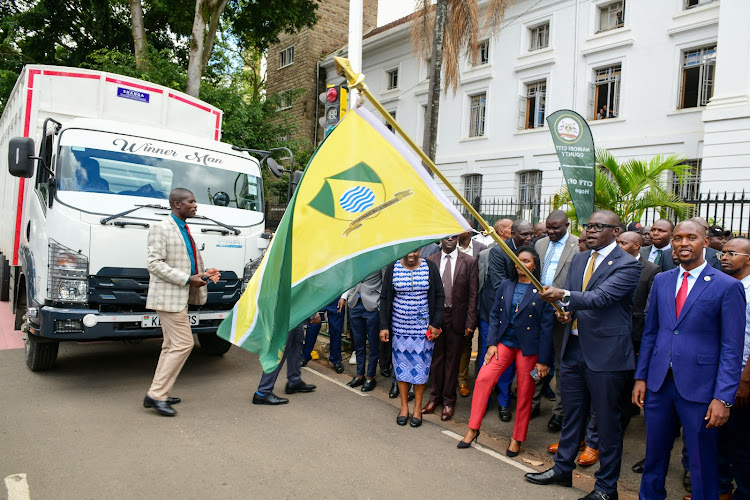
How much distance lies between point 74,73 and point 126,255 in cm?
306

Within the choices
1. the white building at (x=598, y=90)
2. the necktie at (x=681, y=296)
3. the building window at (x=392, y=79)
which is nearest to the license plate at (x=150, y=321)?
the necktie at (x=681, y=296)

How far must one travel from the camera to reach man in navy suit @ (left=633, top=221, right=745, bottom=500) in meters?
3.31

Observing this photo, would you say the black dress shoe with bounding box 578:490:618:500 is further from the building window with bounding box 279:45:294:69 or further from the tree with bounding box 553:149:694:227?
the building window with bounding box 279:45:294:69

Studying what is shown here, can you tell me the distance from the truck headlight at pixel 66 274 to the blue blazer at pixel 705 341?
5.22 meters

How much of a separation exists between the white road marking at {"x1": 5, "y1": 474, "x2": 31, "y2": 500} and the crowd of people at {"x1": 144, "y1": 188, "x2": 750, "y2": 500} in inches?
57.9

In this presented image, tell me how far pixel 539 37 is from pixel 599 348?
1864 centimetres

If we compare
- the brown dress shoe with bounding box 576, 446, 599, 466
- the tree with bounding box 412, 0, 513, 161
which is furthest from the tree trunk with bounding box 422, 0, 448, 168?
the brown dress shoe with bounding box 576, 446, 599, 466

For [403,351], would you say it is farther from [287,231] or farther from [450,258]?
[287,231]

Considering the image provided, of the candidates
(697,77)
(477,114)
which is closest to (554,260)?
(697,77)

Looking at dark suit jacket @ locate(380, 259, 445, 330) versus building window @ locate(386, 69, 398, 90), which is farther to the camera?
building window @ locate(386, 69, 398, 90)

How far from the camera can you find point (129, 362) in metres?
7.21

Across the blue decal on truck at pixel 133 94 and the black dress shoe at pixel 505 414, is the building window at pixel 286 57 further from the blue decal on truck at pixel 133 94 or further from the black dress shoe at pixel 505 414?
the black dress shoe at pixel 505 414

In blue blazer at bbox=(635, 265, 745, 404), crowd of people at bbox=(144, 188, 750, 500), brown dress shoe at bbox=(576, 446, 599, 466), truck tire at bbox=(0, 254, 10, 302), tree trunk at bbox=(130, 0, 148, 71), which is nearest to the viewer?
blue blazer at bbox=(635, 265, 745, 404)

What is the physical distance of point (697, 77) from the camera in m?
16.0
